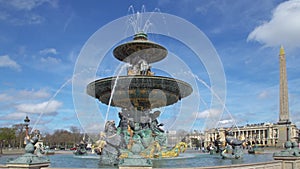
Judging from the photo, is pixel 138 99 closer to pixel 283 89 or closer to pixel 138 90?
pixel 138 90

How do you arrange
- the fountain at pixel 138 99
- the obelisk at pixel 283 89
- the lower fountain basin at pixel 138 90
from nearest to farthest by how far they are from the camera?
the fountain at pixel 138 99, the lower fountain basin at pixel 138 90, the obelisk at pixel 283 89

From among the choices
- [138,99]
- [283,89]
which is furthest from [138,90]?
[283,89]

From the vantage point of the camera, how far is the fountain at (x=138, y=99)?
48.2 ft

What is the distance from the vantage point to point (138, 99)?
15.6m

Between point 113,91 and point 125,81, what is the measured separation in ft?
3.12

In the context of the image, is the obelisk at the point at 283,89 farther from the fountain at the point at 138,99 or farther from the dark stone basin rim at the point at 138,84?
the dark stone basin rim at the point at 138,84

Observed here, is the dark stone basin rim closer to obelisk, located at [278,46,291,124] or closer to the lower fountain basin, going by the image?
the lower fountain basin

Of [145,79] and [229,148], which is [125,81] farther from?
[229,148]

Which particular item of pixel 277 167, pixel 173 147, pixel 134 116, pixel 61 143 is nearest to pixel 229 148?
pixel 173 147

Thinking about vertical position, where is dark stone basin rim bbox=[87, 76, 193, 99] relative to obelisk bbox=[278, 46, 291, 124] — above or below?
below

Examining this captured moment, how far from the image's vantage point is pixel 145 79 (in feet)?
48.6

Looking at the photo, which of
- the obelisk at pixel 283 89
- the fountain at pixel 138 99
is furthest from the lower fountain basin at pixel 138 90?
the obelisk at pixel 283 89

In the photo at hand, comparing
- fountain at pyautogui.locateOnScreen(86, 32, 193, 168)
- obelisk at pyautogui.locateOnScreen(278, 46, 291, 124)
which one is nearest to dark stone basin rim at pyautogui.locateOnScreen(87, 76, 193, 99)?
fountain at pyautogui.locateOnScreen(86, 32, 193, 168)

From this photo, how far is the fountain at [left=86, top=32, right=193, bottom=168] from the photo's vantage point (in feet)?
48.2
